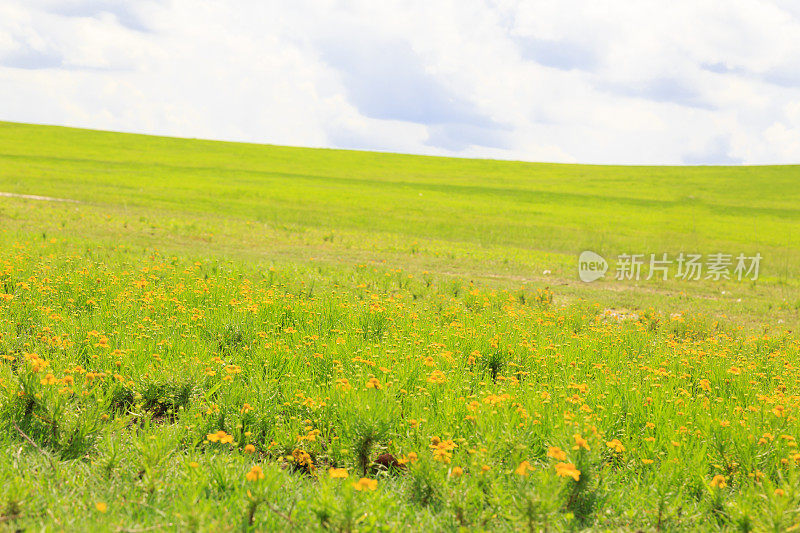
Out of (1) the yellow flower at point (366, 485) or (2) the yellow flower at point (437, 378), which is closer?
(1) the yellow flower at point (366, 485)

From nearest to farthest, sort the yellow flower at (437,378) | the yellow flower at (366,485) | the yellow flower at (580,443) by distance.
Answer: the yellow flower at (366,485), the yellow flower at (580,443), the yellow flower at (437,378)

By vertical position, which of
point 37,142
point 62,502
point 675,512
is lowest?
point 62,502

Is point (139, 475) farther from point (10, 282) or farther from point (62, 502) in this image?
point (10, 282)

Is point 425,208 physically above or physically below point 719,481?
above

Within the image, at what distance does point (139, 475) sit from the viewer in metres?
3.60

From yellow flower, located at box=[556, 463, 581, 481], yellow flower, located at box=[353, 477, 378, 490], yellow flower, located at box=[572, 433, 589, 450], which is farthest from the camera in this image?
yellow flower, located at box=[572, 433, 589, 450]

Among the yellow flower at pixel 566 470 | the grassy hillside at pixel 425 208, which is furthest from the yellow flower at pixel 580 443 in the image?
the grassy hillside at pixel 425 208

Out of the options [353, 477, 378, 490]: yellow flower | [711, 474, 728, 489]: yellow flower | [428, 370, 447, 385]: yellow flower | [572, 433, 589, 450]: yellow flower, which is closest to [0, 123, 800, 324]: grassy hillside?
[428, 370, 447, 385]: yellow flower

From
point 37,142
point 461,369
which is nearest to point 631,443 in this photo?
point 461,369

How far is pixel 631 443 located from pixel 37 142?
7062cm

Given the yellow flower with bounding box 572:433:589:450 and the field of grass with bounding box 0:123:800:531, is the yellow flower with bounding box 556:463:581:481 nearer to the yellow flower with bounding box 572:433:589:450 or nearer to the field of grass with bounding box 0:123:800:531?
the field of grass with bounding box 0:123:800:531

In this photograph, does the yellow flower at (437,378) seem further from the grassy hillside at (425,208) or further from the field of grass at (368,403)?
the grassy hillside at (425,208)

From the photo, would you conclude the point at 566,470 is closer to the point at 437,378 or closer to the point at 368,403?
the point at 368,403

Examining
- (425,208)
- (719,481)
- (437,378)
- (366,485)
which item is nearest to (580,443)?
(719,481)
